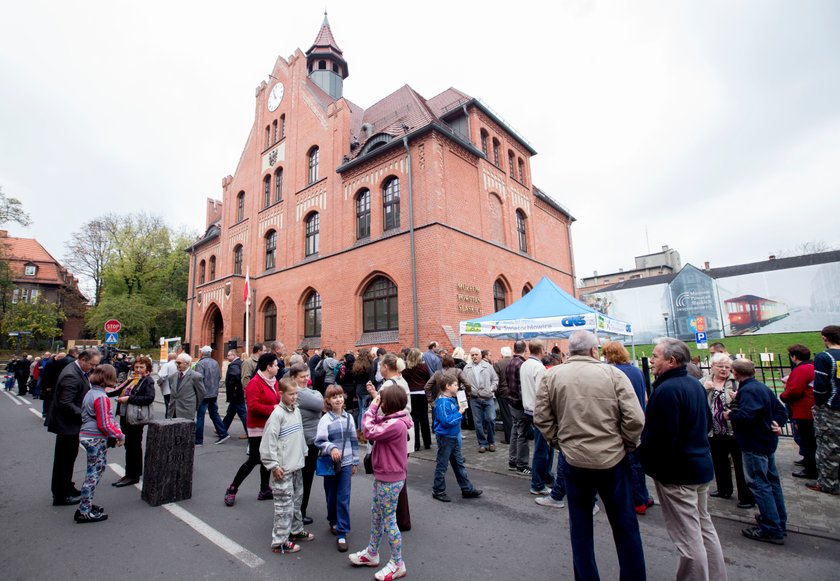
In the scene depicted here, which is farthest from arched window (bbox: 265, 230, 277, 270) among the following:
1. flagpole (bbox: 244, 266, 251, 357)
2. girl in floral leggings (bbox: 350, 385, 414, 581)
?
girl in floral leggings (bbox: 350, 385, 414, 581)

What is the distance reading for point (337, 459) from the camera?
366cm

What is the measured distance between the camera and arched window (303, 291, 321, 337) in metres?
18.9

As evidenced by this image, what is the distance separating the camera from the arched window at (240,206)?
81.4 ft

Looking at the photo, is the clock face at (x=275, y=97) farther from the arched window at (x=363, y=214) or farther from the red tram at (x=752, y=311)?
the red tram at (x=752, y=311)

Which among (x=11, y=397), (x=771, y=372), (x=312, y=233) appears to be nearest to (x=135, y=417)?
(x=771, y=372)

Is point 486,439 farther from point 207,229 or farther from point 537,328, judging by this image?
point 207,229

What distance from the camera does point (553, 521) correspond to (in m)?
4.25

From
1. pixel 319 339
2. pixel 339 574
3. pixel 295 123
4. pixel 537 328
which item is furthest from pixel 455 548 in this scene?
pixel 295 123

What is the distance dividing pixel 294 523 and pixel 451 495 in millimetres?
2045

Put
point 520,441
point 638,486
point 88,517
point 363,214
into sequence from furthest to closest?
1. point 363,214
2. point 520,441
3. point 638,486
4. point 88,517

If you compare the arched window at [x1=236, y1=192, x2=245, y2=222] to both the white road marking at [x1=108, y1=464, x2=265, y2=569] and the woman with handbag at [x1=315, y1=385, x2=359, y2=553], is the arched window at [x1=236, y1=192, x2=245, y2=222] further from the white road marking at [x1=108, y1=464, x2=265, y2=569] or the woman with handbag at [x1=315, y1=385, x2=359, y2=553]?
the woman with handbag at [x1=315, y1=385, x2=359, y2=553]

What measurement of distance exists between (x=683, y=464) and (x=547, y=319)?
7134 millimetres

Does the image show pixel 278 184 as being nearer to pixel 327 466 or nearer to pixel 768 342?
pixel 327 466

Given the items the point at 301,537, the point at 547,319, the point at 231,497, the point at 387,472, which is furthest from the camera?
the point at 547,319
